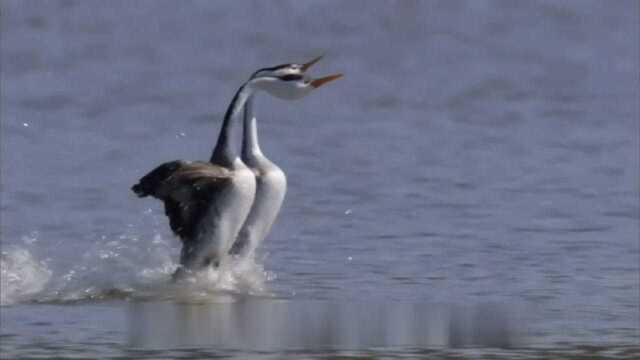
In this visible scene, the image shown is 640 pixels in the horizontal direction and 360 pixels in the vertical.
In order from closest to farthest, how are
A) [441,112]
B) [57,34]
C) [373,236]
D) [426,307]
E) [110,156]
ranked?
1. [426,307]
2. [373,236]
3. [110,156]
4. [441,112]
5. [57,34]

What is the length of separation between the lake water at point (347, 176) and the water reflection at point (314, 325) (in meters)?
0.03

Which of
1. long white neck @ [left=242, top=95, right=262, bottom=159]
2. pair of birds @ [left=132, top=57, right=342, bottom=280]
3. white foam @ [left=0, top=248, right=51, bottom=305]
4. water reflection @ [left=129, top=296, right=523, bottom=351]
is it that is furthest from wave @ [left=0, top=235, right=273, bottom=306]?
long white neck @ [left=242, top=95, right=262, bottom=159]

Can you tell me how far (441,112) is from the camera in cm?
2542

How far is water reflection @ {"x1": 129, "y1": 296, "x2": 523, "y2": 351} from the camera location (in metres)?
14.6

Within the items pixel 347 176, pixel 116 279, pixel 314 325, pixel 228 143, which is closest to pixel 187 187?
pixel 228 143

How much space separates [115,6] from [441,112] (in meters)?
6.92

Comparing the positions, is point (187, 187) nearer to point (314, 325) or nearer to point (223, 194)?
point (223, 194)

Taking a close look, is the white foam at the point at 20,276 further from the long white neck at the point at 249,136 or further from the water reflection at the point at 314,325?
the long white neck at the point at 249,136

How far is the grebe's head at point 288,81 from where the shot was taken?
57.6 ft

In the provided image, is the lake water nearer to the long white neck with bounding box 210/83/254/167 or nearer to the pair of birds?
the pair of birds

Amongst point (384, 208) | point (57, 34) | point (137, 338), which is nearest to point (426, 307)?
point (137, 338)

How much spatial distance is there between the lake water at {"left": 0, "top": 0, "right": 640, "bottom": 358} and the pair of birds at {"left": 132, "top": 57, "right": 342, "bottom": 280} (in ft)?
0.65

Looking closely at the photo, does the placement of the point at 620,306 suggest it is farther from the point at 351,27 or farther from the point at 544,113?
the point at 351,27

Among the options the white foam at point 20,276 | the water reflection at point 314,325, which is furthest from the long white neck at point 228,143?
the white foam at point 20,276
